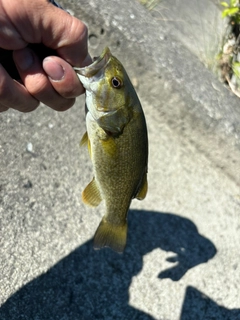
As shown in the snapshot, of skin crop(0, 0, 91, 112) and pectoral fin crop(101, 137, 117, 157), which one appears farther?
pectoral fin crop(101, 137, 117, 157)

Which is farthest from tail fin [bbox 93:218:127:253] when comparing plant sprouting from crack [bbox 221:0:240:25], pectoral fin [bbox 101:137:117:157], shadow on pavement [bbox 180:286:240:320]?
plant sprouting from crack [bbox 221:0:240:25]

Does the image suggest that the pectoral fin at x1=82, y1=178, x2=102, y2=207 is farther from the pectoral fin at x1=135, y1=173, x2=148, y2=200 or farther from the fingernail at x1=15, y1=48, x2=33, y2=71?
the fingernail at x1=15, y1=48, x2=33, y2=71

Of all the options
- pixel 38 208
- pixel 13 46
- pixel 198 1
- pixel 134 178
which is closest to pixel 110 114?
pixel 134 178

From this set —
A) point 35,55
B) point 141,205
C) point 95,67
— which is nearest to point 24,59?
point 35,55

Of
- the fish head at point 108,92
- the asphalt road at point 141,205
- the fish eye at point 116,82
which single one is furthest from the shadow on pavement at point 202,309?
the fish eye at point 116,82

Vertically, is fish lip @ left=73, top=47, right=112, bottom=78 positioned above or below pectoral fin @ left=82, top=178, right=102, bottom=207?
above

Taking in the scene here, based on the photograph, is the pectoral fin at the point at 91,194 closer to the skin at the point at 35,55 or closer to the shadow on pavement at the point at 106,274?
the skin at the point at 35,55

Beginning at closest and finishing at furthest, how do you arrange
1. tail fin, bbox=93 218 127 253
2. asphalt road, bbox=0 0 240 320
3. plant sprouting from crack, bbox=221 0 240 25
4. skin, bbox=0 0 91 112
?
skin, bbox=0 0 91 112
tail fin, bbox=93 218 127 253
asphalt road, bbox=0 0 240 320
plant sprouting from crack, bbox=221 0 240 25

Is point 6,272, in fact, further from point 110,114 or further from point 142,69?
point 142,69
